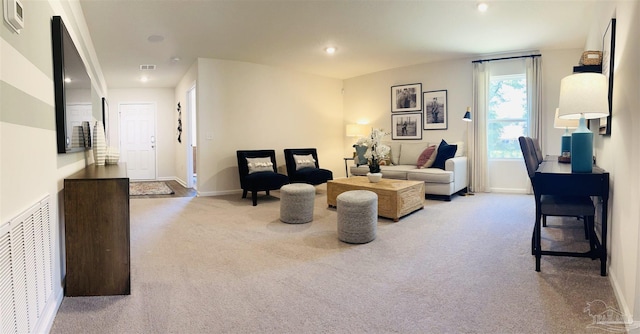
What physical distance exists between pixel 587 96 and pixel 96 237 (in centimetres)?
331

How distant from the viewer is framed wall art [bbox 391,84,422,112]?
6627 mm

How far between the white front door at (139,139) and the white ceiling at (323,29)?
2745 millimetres

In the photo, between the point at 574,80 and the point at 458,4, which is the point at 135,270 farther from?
the point at 458,4

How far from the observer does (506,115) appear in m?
5.91

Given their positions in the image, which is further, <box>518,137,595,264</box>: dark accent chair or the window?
the window

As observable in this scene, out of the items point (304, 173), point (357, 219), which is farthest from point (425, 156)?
point (357, 219)

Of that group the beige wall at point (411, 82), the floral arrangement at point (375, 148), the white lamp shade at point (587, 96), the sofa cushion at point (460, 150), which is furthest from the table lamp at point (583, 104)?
the beige wall at point (411, 82)

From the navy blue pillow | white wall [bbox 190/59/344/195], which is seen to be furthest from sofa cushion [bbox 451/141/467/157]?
white wall [bbox 190/59/344/195]

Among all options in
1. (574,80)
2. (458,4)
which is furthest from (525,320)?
Answer: (458,4)

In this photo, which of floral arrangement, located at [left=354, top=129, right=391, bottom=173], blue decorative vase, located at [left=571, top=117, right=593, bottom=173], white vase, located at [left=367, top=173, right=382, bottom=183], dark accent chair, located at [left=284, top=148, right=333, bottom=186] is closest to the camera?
blue decorative vase, located at [left=571, top=117, right=593, bottom=173]

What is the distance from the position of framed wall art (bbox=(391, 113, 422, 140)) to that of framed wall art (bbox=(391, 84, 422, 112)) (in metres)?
0.14

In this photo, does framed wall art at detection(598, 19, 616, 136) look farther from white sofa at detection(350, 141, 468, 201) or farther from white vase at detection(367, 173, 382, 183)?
white sofa at detection(350, 141, 468, 201)

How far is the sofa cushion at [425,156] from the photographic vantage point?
5.76 m

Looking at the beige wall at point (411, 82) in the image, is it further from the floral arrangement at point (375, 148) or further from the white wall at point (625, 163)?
the white wall at point (625, 163)
